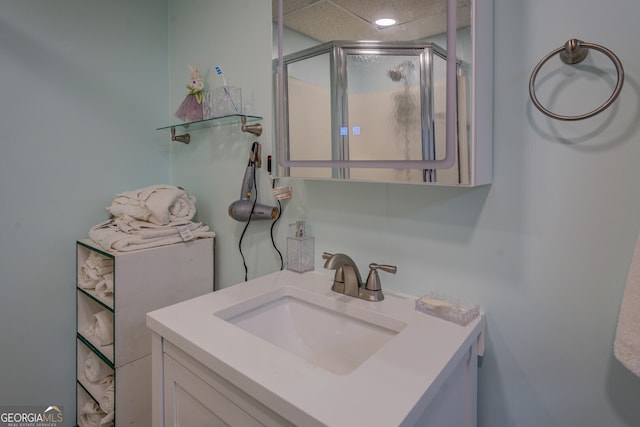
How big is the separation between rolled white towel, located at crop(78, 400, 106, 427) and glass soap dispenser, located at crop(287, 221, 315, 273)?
1049mm

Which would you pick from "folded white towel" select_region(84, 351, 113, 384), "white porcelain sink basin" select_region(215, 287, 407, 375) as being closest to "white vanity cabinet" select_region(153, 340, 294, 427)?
"white porcelain sink basin" select_region(215, 287, 407, 375)

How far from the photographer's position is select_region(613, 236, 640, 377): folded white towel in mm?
598

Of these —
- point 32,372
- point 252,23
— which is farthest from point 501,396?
point 32,372

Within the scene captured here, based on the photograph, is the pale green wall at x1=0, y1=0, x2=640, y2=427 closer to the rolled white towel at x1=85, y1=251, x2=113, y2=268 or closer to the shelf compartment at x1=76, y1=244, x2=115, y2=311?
the shelf compartment at x1=76, y1=244, x2=115, y2=311

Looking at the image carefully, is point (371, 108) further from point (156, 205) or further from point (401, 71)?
point (156, 205)

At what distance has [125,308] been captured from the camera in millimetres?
1275

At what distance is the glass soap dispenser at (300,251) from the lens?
3.97ft

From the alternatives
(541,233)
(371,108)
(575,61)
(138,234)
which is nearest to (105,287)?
(138,234)

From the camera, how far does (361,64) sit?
2.90 ft

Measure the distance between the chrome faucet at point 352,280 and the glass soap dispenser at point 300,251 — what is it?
21 centimetres

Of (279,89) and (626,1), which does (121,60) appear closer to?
(279,89)

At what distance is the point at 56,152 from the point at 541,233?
5.78 ft

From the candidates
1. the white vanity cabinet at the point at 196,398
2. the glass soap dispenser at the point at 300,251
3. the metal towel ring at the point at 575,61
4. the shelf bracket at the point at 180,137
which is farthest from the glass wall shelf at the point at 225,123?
the metal towel ring at the point at 575,61

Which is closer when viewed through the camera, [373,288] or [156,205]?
[373,288]
